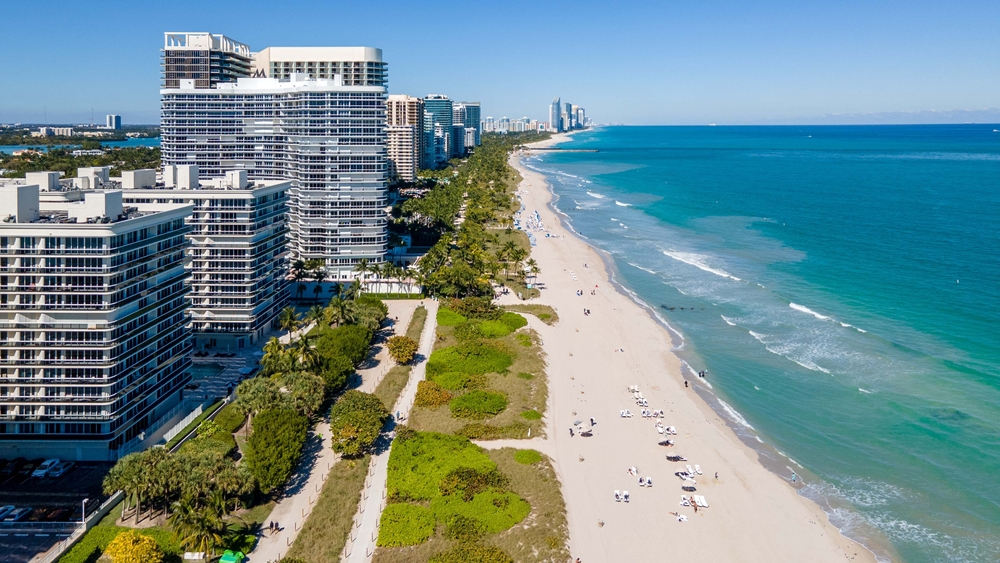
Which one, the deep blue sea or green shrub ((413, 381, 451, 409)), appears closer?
the deep blue sea

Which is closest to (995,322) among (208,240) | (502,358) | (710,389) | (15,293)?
(710,389)

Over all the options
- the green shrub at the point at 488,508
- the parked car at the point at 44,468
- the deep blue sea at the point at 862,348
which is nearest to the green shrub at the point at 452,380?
the green shrub at the point at 488,508

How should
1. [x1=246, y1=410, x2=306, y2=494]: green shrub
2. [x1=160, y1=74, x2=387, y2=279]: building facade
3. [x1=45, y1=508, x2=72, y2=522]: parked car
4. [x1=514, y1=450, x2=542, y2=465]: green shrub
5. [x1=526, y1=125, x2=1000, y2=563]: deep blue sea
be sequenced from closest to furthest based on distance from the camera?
[x1=45, y1=508, x2=72, y2=522]: parked car < [x1=246, y1=410, x2=306, y2=494]: green shrub < [x1=526, y1=125, x2=1000, y2=563]: deep blue sea < [x1=514, y1=450, x2=542, y2=465]: green shrub < [x1=160, y1=74, x2=387, y2=279]: building facade

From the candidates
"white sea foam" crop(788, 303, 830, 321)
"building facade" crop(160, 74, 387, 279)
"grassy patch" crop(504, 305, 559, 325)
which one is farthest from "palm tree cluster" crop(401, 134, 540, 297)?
"white sea foam" crop(788, 303, 830, 321)

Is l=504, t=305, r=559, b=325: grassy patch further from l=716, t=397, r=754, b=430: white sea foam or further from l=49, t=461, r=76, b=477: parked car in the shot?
l=49, t=461, r=76, b=477: parked car

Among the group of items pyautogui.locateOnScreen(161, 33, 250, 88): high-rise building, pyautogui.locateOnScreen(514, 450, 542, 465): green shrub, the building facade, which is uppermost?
pyautogui.locateOnScreen(161, 33, 250, 88): high-rise building

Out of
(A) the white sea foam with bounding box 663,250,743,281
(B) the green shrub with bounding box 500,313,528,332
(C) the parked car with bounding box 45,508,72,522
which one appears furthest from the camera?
(A) the white sea foam with bounding box 663,250,743,281
